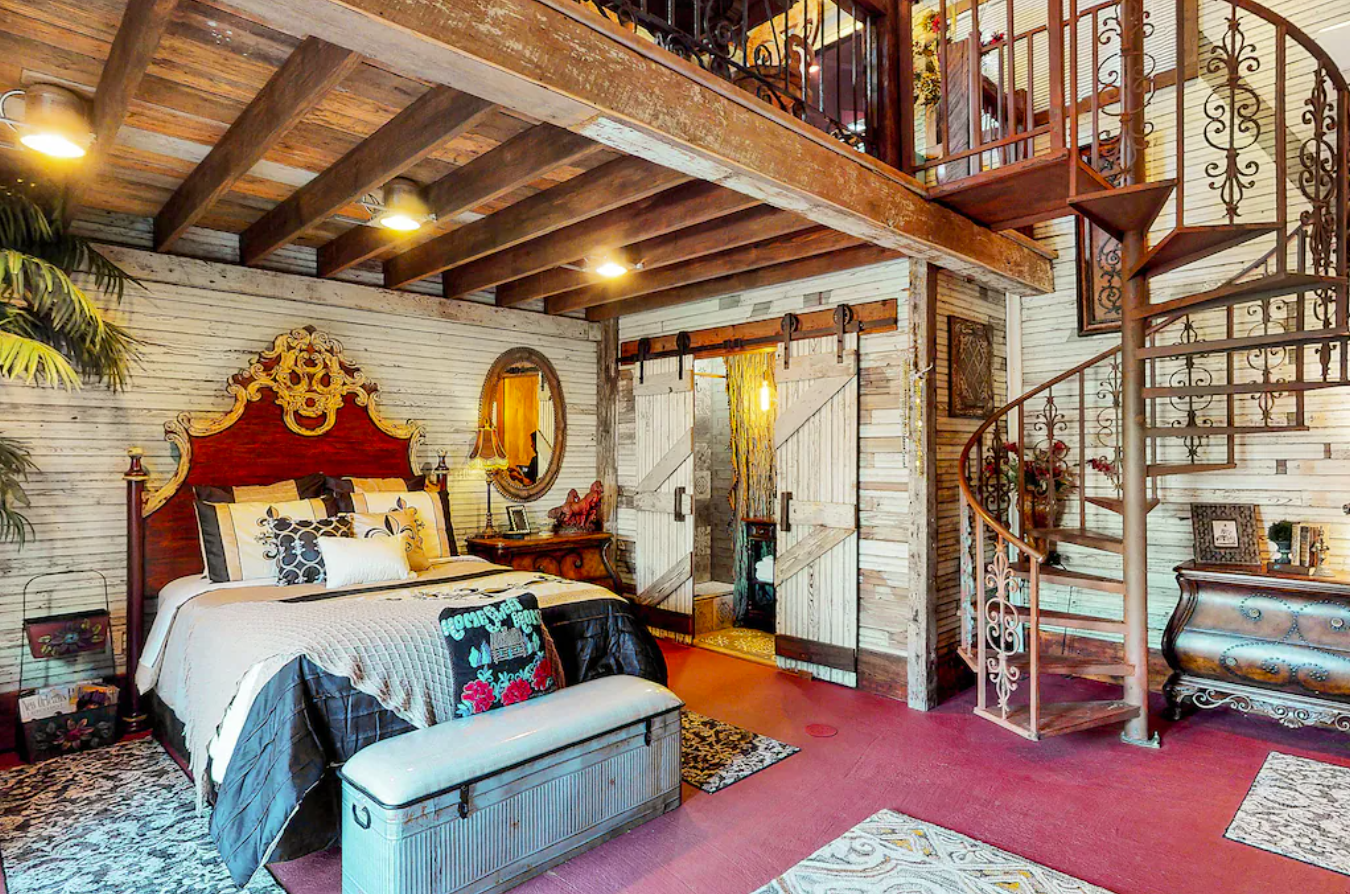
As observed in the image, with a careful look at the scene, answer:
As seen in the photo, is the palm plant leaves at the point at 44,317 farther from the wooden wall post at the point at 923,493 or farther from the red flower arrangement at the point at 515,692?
the wooden wall post at the point at 923,493

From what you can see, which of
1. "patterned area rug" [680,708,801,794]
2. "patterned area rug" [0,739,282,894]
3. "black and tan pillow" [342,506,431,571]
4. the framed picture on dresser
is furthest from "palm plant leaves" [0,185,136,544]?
the framed picture on dresser

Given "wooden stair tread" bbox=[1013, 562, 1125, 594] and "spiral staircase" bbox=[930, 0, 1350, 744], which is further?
"wooden stair tread" bbox=[1013, 562, 1125, 594]

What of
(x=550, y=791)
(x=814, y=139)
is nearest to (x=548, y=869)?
(x=550, y=791)

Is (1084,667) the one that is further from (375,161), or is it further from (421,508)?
(375,161)

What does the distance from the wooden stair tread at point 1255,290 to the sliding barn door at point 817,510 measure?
174cm

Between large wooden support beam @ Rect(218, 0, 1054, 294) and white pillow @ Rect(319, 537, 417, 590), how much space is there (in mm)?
2382

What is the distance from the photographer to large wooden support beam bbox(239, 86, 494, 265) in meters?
2.65

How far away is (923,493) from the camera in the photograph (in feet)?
13.9

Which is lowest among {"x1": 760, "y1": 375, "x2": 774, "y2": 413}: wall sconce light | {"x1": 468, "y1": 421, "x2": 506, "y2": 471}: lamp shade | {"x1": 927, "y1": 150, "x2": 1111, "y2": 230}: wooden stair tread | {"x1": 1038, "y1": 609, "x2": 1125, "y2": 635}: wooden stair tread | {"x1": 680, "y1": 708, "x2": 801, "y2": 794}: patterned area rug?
{"x1": 680, "y1": 708, "x2": 801, "y2": 794}: patterned area rug

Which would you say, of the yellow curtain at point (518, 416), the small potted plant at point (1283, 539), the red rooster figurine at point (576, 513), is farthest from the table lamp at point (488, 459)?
the small potted plant at point (1283, 539)

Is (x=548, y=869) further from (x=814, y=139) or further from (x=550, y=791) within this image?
(x=814, y=139)

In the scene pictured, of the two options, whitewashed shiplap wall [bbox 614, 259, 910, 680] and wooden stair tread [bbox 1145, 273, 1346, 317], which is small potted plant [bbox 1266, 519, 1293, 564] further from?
whitewashed shiplap wall [bbox 614, 259, 910, 680]

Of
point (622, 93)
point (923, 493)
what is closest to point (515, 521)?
point (923, 493)

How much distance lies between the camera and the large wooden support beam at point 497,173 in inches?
114
